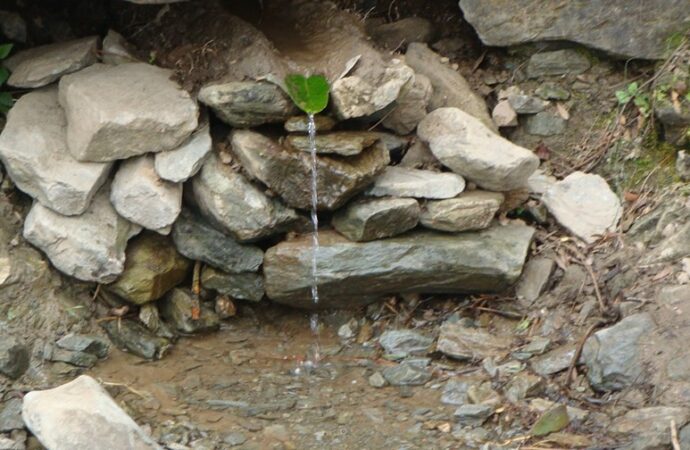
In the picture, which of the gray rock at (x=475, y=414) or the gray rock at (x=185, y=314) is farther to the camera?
the gray rock at (x=185, y=314)

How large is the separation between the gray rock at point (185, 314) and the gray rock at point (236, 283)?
0.38ft

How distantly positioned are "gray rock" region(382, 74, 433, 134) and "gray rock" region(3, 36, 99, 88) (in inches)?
58.8

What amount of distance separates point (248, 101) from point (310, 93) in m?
0.29

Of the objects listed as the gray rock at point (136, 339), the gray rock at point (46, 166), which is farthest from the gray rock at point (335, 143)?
the gray rock at point (136, 339)

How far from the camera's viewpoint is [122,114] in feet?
16.0

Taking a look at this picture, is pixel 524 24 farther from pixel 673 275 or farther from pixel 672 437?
pixel 672 437

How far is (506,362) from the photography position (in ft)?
15.9

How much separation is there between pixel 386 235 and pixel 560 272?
2.83 feet

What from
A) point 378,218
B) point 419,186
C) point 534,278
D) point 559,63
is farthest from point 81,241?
point 559,63

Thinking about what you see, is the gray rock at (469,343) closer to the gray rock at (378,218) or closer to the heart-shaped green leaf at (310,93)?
the gray rock at (378,218)

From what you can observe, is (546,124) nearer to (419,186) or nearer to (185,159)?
(419,186)

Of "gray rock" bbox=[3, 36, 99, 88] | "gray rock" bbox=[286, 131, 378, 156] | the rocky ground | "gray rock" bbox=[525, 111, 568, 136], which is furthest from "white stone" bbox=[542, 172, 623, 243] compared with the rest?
"gray rock" bbox=[3, 36, 99, 88]

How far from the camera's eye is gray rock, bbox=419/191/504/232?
5.02 meters

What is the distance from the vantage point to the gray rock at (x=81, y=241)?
195 inches
